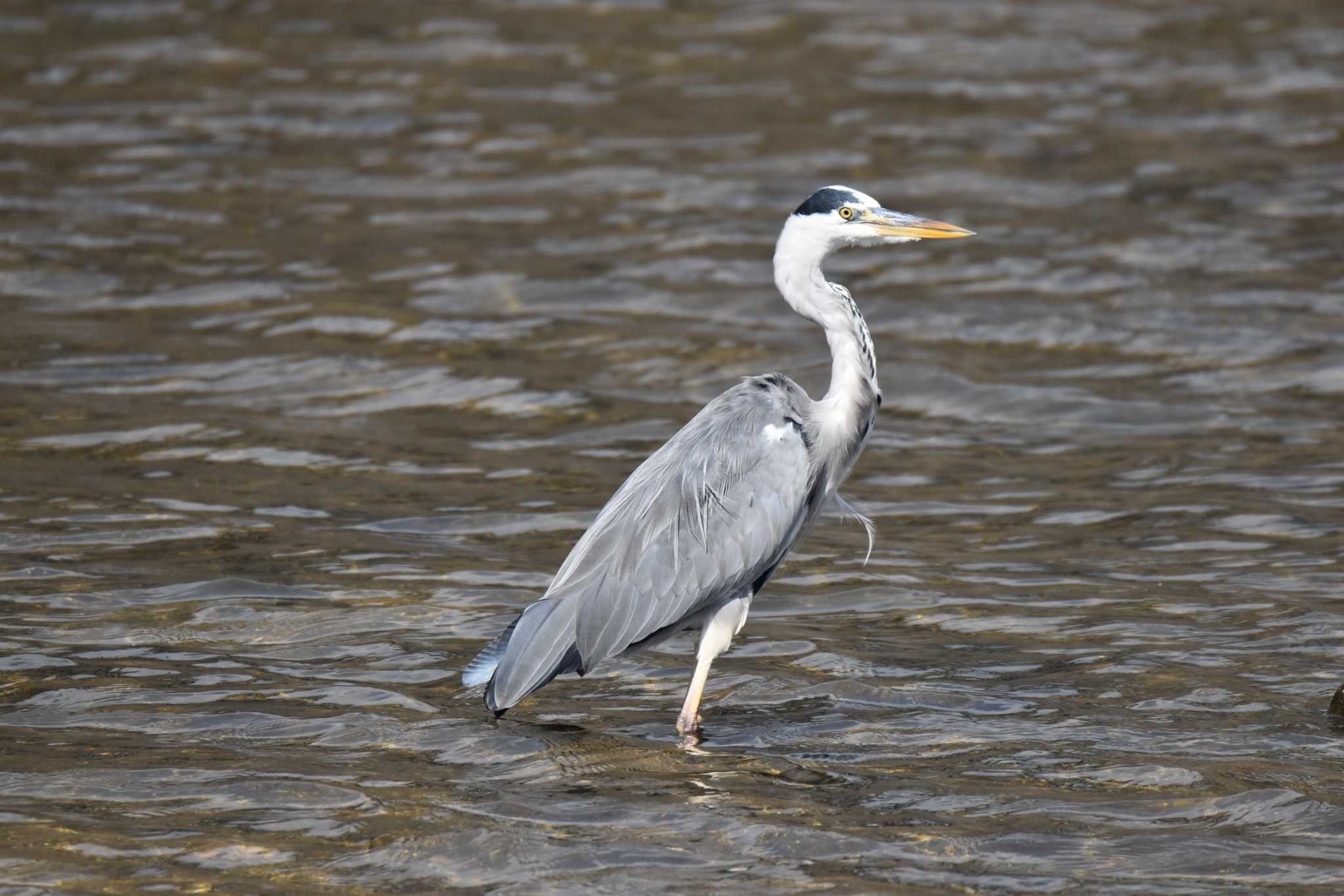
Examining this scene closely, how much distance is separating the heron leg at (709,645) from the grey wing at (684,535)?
0.06m

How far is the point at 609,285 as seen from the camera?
11.5m

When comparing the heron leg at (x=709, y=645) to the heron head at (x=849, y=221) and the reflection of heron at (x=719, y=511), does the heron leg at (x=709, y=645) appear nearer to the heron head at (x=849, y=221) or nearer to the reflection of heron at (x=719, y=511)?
the reflection of heron at (x=719, y=511)

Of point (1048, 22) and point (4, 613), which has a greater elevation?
point (1048, 22)

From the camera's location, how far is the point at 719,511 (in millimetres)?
6418

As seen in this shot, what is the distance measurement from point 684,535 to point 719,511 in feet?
0.47

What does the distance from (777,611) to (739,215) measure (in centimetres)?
577

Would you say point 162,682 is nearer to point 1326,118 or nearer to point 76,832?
point 76,832

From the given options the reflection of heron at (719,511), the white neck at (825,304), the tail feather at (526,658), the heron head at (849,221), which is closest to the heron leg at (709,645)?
the reflection of heron at (719,511)

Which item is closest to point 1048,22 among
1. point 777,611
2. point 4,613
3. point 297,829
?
point 777,611

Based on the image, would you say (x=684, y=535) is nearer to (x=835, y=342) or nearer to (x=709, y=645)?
(x=709, y=645)

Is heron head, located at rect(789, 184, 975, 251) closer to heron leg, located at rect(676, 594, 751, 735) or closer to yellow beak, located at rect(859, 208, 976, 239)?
yellow beak, located at rect(859, 208, 976, 239)

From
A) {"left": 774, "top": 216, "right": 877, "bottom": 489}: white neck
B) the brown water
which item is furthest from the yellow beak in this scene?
the brown water

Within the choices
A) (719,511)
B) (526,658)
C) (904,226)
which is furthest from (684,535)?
(904,226)

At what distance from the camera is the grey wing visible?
615 cm
